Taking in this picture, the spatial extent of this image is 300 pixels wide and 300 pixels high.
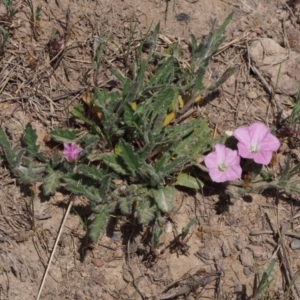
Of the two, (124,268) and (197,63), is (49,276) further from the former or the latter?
(197,63)

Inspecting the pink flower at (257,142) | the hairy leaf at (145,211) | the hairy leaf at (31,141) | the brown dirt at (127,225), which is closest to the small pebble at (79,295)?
the brown dirt at (127,225)

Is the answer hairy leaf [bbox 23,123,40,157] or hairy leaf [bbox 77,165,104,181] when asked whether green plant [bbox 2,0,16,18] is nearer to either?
hairy leaf [bbox 23,123,40,157]

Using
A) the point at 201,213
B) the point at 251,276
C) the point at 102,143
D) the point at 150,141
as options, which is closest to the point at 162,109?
the point at 150,141

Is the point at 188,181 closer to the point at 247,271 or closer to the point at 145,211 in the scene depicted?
the point at 145,211

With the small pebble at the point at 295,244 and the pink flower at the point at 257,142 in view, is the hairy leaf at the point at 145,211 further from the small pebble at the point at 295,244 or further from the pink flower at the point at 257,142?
the small pebble at the point at 295,244

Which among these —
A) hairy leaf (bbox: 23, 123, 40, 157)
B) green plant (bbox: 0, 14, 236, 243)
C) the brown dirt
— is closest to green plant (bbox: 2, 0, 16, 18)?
the brown dirt
